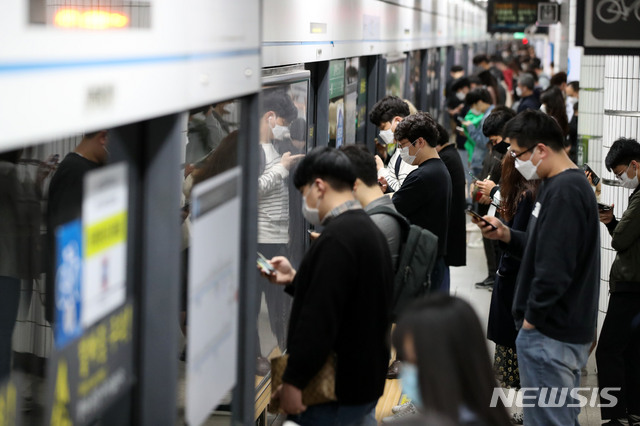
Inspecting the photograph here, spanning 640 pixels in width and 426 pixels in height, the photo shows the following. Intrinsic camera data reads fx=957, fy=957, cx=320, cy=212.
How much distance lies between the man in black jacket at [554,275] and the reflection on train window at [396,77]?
5072 millimetres

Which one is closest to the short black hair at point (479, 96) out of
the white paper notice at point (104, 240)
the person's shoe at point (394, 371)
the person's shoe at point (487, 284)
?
the person's shoe at point (487, 284)

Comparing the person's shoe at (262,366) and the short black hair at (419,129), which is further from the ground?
the short black hair at (419,129)

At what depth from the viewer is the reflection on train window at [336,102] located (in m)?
6.14

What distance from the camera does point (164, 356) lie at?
232 cm

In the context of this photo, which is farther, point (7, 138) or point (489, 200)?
point (489, 200)

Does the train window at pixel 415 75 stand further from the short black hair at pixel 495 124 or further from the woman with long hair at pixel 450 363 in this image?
the woman with long hair at pixel 450 363

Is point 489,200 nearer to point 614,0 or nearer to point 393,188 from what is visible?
point 393,188

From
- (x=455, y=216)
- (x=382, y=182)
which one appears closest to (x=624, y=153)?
(x=455, y=216)

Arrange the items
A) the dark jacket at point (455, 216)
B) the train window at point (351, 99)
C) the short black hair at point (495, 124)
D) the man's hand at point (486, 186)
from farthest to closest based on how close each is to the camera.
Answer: the train window at point (351, 99)
the short black hair at point (495, 124)
the dark jacket at point (455, 216)
the man's hand at point (486, 186)

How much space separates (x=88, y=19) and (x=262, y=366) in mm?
3017

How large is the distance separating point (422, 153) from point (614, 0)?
5.36ft

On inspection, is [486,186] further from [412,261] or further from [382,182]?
[412,261]

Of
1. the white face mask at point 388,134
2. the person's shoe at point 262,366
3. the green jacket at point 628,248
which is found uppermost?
the white face mask at point 388,134

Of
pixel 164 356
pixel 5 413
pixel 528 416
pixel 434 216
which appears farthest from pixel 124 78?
pixel 434 216
